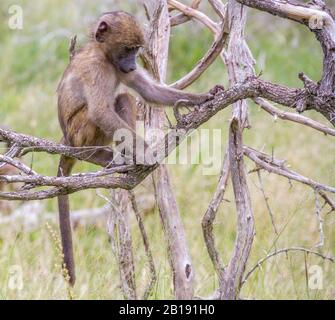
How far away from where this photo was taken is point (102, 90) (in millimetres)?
4324

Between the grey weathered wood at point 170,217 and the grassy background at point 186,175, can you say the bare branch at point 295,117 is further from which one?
the grey weathered wood at point 170,217

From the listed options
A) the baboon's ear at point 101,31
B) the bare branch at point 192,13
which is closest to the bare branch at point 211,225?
the bare branch at point 192,13

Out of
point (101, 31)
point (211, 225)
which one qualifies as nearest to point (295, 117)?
point (211, 225)

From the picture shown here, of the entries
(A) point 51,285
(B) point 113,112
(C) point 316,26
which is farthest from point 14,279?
(C) point 316,26

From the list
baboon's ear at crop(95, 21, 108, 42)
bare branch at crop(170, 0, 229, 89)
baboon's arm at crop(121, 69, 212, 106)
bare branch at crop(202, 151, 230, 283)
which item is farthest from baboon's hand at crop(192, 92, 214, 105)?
baboon's ear at crop(95, 21, 108, 42)

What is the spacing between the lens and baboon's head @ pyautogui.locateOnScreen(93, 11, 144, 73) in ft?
14.2

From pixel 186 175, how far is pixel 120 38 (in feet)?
8.99

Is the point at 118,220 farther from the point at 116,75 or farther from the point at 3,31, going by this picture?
the point at 3,31

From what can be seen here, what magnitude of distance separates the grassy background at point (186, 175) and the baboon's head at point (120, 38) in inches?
24.5

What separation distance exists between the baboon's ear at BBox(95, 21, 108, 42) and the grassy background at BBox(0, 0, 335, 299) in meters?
0.81

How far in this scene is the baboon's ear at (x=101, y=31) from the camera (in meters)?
4.46
